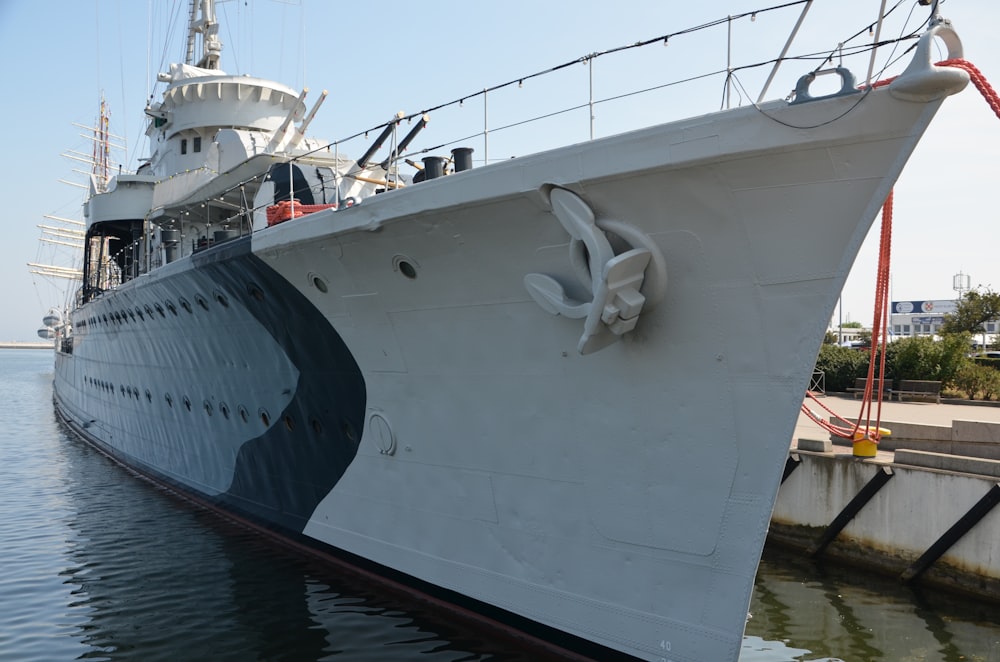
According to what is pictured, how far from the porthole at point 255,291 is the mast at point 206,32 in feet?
46.2

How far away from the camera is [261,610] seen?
8070 mm

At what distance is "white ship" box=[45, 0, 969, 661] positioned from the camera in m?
4.91

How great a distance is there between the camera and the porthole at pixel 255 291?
8.88 meters

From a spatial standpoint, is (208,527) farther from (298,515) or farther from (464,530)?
(464,530)

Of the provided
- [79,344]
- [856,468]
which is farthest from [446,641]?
[79,344]

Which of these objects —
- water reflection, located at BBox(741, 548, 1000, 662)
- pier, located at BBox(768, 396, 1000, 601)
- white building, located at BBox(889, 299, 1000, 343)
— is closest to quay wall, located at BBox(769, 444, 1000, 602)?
pier, located at BBox(768, 396, 1000, 601)

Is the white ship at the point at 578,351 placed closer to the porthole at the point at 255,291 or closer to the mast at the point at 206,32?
the porthole at the point at 255,291

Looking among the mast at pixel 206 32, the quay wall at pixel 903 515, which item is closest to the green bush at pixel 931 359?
the quay wall at pixel 903 515

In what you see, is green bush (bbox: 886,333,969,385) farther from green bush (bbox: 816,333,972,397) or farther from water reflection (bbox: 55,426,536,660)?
water reflection (bbox: 55,426,536,660)

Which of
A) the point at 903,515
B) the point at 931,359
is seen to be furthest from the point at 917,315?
the point at 903,515

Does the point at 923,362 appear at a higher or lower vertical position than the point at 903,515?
higher

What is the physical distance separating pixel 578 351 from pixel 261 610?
501cm

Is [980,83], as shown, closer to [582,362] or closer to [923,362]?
[582,362]

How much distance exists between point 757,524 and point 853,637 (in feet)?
13.2
